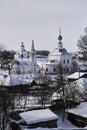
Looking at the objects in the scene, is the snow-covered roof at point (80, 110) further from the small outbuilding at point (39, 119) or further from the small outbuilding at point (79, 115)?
the small outbuilding at point (39, 119)

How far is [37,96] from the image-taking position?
2964cm

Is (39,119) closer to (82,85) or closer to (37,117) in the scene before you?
(37,117)

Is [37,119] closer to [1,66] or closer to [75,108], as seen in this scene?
[75,108]

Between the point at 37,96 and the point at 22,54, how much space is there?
43749 mm

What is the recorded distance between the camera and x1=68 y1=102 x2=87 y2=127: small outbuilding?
71.4 ft

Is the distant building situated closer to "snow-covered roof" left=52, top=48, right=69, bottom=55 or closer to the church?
the church

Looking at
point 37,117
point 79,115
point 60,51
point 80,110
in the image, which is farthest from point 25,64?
point 37,117

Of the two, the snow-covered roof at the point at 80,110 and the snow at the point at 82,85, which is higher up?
the snow at the point at 82,85

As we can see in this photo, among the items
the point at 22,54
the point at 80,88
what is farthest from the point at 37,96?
the point at 22,54

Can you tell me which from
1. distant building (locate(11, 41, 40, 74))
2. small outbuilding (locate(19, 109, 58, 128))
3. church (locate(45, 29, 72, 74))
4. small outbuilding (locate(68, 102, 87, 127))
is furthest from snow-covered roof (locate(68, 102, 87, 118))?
church (locate(45, 29, 72, 74))

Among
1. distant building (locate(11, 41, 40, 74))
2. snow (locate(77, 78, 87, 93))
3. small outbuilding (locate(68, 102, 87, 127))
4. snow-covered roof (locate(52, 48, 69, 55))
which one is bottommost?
small outbuilding (locate(68, 102, 87, 127))

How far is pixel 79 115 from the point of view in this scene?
2211 centimetres

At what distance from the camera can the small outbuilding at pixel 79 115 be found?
21759 mm

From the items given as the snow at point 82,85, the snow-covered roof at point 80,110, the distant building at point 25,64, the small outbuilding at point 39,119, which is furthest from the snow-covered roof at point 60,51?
the small outbuilding at point 39,119
